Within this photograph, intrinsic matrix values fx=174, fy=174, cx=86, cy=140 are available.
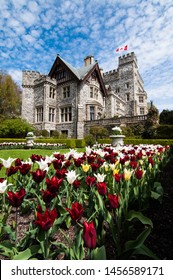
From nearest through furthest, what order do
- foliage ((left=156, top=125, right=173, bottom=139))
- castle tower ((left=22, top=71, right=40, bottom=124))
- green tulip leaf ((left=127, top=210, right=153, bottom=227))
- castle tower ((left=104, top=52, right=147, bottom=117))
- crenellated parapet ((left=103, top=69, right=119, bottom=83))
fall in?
green tulip leaf ((left=127, top=210, right=153, bottom=227)) < foliage ((left=156, top=125, right=173, bottom=139)) < castle tower ((left=22, top=71, right=40, bottom=124)) < castle tower ((left=104, top=52, right=147, bottom=117)) < crenellated parapet ((left=103, top=69, right=119, bottom=83))

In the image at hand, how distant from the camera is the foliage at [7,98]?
33.0 m

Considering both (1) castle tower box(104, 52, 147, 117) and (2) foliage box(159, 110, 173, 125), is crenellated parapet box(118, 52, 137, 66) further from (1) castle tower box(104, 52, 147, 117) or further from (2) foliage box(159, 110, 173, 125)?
(2) foliage box(159, 110, 173, 125)

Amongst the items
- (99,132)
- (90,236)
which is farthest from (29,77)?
(90,236)

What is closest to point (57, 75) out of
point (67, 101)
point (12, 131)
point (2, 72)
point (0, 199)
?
point (67, 101)

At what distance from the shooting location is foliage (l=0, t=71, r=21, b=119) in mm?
33000

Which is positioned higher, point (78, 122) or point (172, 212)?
point (78, 122)

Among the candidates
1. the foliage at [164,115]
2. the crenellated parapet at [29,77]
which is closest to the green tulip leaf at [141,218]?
the foliage at [164,115]

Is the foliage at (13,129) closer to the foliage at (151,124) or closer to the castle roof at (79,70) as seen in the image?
the castle roof at (79,70)

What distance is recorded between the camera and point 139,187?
2240 mm

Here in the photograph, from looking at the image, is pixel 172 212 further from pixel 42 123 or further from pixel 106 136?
pixel 42 123

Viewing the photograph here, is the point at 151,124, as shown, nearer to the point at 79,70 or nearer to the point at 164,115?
the point at 164,115

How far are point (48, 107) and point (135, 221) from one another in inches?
980

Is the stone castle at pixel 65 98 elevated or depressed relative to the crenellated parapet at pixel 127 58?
depressed

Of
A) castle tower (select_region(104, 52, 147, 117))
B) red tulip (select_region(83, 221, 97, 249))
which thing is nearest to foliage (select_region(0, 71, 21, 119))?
castle tower (select_region(104, 52, 147, 117))
